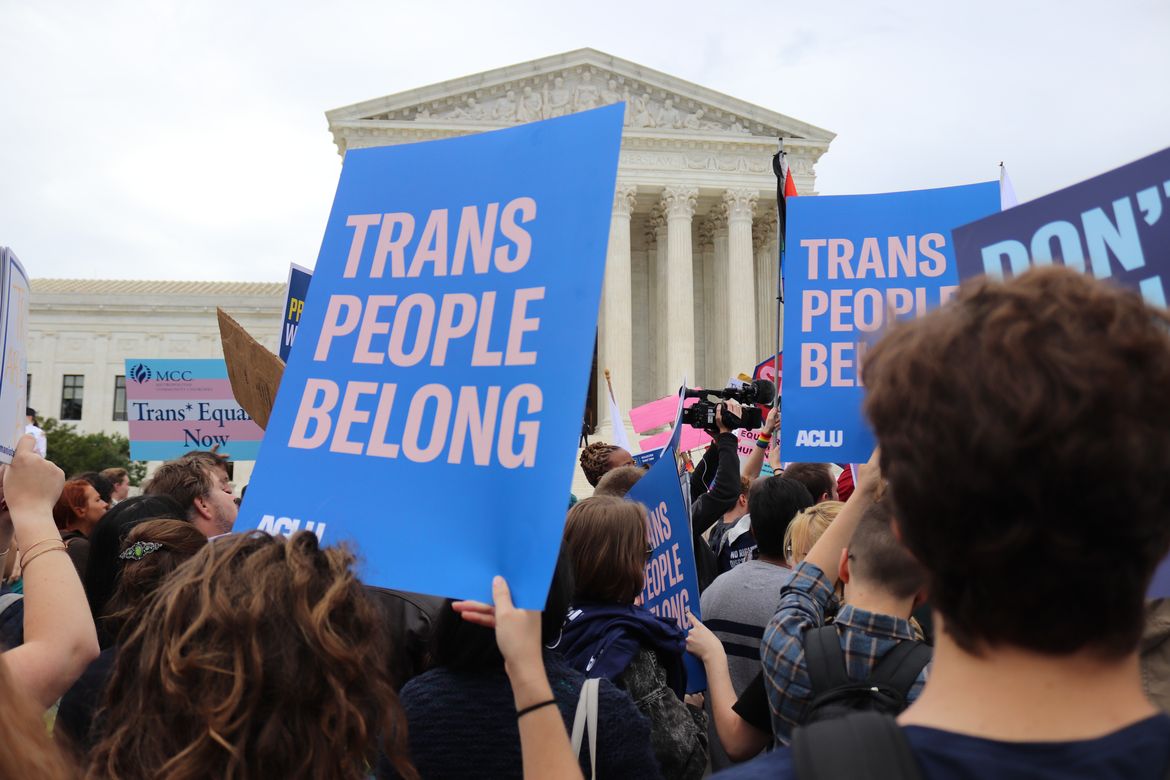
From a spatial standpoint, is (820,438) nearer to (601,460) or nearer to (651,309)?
(601,460)

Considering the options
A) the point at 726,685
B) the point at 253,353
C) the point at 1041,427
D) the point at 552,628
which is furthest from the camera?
the point at 253,353

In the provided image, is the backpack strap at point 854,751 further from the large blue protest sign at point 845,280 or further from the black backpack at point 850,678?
the large blue protest sign at point 845,280

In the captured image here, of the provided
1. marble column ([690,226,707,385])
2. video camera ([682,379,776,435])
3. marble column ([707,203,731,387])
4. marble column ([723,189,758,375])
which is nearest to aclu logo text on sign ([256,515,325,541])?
video camera ([682,379,776,435])

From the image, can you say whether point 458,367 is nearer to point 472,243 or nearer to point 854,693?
point 472,243

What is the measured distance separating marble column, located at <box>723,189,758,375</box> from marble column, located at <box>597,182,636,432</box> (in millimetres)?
→ 3766

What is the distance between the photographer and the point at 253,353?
418 centimetres

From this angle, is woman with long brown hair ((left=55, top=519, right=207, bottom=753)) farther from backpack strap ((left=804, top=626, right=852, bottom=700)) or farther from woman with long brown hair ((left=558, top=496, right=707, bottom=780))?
backpack strap ((left=804, top=626, right=852, bottom=700))

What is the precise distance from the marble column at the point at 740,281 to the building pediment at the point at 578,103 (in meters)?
2.47

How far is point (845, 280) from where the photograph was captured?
484cm

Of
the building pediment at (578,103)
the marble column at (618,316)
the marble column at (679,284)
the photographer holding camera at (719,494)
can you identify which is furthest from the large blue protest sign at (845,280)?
the building pediment at (578,103)

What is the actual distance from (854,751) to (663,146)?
37232 millimetres

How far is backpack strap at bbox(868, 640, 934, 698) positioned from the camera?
2182 millimetres

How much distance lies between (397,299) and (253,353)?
6.47ft

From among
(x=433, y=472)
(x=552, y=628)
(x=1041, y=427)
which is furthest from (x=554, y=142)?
(x=1041, y=427)
